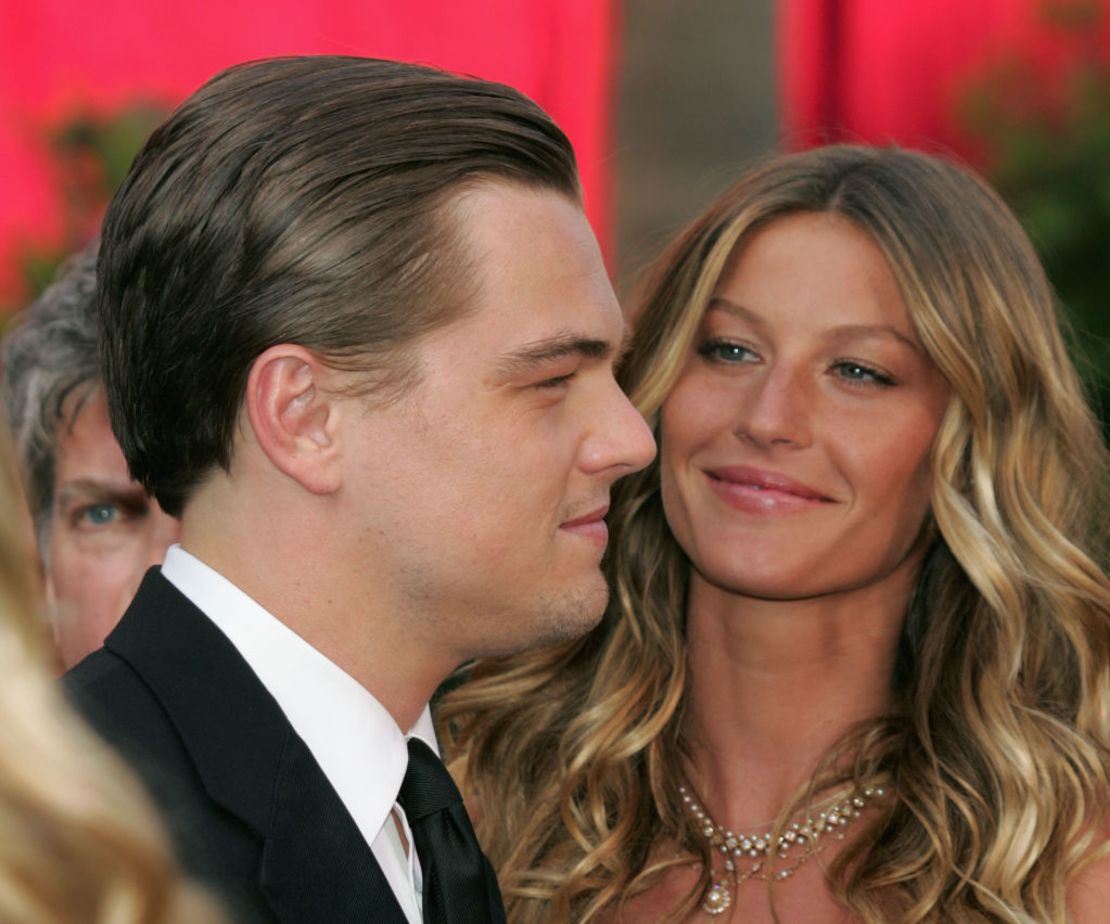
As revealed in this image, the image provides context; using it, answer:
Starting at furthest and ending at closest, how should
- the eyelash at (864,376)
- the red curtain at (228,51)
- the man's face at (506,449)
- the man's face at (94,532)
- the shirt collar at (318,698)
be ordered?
the red curtain at (228,51)
the man's face at (94,532)
the eyelash at (864,376)
the man's face at (506,449)
the shirt collar at (318,698)

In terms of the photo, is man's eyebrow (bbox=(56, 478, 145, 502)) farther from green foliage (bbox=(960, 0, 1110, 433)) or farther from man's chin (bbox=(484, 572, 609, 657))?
green foliage (bbox=(960, 0, 1110, 433))

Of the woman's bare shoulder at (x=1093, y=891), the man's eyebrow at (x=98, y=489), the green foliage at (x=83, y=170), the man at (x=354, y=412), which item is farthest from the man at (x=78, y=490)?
the woman's bare shoulder at (x=1093, y=891)

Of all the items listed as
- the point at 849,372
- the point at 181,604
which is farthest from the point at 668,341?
the point at 181,604

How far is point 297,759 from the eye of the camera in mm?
2072

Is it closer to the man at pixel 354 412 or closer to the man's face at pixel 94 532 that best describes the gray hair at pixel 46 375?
the man's face at pixel 94 532

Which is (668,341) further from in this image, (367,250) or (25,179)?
(25,179)

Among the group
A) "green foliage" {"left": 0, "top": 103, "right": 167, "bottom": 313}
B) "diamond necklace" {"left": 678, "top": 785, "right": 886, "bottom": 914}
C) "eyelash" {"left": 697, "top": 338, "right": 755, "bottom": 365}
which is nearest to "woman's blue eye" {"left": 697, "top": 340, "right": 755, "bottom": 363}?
"eyelash" {"left": 697, "top": 338, "right": 755, "bottom": 365}

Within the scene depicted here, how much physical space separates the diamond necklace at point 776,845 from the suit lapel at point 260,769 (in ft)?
3.87

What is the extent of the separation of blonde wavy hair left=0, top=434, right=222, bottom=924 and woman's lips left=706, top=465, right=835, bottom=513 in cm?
225

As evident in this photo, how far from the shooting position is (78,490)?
3535mm

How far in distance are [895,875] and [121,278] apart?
1.70 metres

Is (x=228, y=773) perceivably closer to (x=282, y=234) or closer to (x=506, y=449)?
(x=506, y=449)

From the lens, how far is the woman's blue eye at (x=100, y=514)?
3541 millimetres

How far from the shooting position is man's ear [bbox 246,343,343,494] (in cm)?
222
